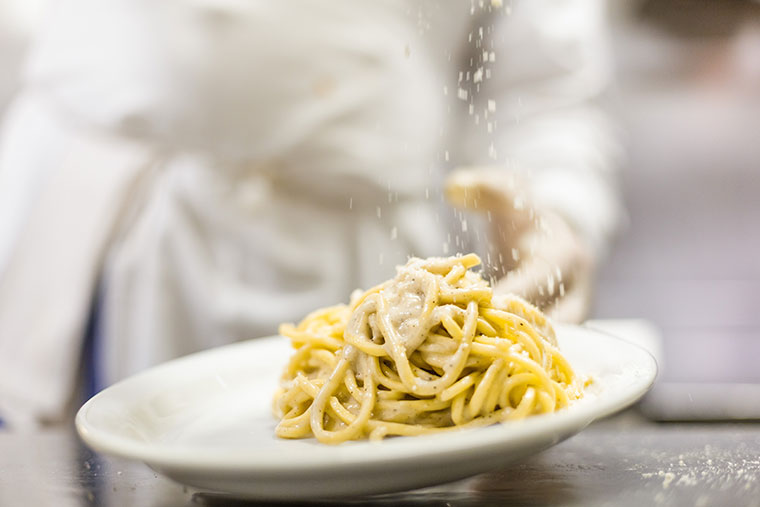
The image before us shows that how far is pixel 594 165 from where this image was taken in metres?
2.08

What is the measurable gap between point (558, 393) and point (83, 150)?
1497 millimetres

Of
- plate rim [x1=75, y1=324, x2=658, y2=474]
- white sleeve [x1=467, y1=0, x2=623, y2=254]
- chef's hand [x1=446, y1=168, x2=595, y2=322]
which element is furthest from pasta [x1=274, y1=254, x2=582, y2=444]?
white sleeve [x1=467, y1=0, x2=623, y2=254]

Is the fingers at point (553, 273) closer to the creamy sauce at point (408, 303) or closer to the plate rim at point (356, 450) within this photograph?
the creamy sauce at point (408, 303)

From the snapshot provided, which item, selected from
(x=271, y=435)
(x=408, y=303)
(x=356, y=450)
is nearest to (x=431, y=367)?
(x=408, y=303)

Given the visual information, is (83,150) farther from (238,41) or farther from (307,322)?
(307,322)

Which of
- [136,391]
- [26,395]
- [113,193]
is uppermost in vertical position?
[113,193]

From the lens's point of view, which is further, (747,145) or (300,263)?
(747,145)

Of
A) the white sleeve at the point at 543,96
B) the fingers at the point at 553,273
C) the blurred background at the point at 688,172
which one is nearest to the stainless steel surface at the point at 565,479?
the fingers at the point at 553,273

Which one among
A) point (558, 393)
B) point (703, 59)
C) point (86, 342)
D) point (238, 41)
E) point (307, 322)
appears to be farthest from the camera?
point (703, 59)

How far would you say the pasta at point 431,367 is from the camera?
34.0 inches

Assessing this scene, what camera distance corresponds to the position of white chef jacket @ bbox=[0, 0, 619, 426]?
65.6 inches

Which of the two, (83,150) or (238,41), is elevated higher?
(238,41)

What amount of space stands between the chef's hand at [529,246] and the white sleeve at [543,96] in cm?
26

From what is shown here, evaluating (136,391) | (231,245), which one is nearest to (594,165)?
(231,245)
